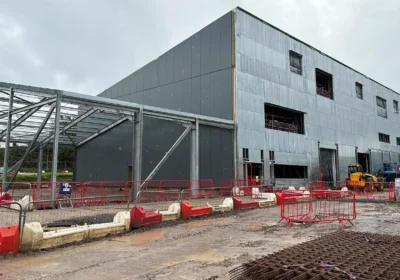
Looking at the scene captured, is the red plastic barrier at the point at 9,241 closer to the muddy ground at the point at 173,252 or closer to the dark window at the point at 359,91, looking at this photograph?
the muddy ground at the point at 173,252

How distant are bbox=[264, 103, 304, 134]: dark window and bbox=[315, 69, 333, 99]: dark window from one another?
4980mm

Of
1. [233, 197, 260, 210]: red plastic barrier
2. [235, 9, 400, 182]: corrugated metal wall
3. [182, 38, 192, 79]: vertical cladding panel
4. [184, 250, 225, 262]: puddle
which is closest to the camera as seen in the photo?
[184, 250, 225, 262]: puddle

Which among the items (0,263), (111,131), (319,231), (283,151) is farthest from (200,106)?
(0,263)

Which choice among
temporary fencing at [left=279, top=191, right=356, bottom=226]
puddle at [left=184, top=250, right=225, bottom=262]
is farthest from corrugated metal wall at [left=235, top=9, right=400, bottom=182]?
puddle at [left=184, top=250, right=225, bottom=262]

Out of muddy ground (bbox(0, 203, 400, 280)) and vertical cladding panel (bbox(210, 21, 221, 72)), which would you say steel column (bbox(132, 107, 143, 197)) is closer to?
muddy ground (bbox(0, 203, 400, 280))

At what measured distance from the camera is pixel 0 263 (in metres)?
6.24

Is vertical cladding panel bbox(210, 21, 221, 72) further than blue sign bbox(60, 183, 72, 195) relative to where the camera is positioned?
Yes

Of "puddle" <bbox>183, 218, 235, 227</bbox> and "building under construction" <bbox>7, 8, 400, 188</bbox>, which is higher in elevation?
"building under construction" <bbox>7, 8, 400, 188</bbox>

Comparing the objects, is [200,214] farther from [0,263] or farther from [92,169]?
[92,169]

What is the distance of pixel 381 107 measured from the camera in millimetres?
44000

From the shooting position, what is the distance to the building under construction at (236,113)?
23344mm

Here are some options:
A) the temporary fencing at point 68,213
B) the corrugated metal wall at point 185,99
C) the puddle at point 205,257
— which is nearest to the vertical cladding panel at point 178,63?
the corrugated metal wall at point 185,99

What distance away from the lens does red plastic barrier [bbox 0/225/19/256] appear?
6652 millimetres

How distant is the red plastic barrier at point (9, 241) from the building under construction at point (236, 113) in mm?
11048
